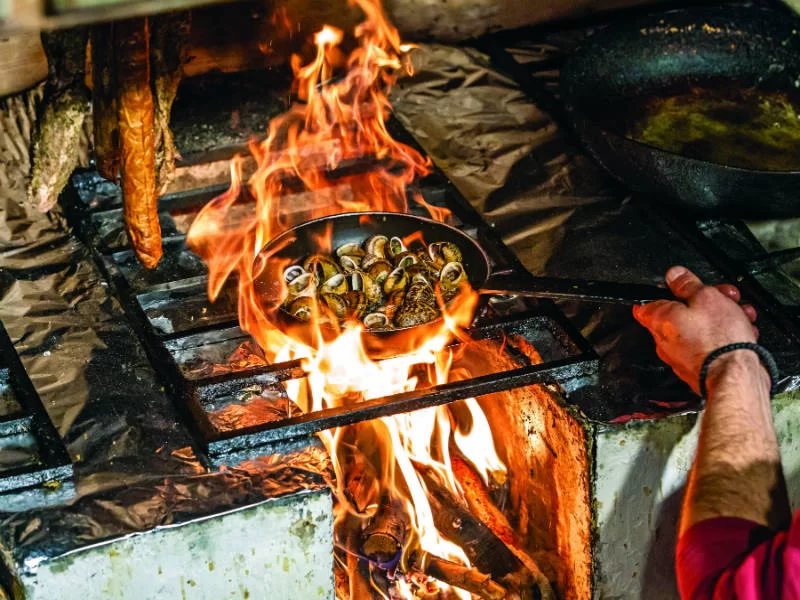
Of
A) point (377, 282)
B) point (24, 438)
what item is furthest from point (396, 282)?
point (24, 438)

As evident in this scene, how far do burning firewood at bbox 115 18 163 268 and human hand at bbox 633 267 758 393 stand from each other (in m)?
1.25

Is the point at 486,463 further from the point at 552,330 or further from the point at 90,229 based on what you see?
the point at 90,229

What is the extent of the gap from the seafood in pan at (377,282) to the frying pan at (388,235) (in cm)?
3

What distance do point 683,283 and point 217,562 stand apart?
1310 millimetres

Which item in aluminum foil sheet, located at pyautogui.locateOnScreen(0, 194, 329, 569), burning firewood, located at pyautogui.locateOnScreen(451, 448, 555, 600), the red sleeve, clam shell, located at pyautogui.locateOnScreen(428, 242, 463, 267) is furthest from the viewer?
burning firewood, located at pyautogui.locateOnScreen(451, 448, 555, 600)

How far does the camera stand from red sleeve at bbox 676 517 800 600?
6.10ft

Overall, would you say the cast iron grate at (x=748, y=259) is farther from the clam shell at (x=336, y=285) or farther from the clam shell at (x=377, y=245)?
the clam shell at (x=336, y=285)

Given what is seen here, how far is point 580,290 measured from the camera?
8.32 feet

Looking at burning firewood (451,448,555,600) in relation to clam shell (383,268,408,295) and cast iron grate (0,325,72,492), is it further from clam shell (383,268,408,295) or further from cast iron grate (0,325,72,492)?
cast iron grate (0,325,72,492)

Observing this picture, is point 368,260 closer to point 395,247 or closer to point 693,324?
point 395,247

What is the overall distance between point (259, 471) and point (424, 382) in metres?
0.91

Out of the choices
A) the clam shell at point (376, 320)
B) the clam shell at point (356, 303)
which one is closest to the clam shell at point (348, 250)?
the clam shell at point (356, 303)

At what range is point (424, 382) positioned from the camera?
3156 millimetres

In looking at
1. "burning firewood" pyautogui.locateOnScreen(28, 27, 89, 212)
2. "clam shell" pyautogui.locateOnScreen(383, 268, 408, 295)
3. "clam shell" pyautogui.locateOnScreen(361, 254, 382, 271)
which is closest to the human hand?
"clam shell" pyautogui.locateOnScreen(383, 268, 408, 295)
